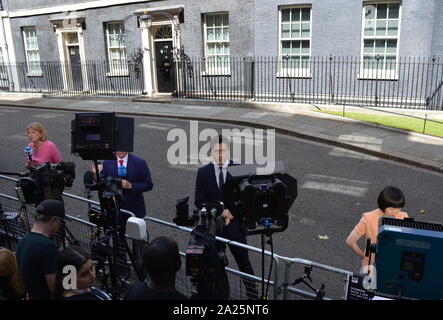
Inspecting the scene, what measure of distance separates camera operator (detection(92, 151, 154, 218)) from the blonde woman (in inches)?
70.9

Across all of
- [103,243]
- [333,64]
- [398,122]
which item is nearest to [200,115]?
[333,64]

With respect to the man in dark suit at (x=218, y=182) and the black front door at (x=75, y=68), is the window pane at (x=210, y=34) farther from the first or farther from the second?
the man in dark suit at (x=218, y=182)

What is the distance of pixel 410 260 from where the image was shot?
2680 mm

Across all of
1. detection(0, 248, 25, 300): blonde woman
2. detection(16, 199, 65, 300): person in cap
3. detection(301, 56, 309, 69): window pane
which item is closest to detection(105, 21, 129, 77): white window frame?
detection(301, 56, 309, 69): window pane

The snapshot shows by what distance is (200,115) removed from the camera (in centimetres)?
1642

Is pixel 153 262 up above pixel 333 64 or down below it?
below

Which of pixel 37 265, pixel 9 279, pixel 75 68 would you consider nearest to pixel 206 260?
pixel 37 265

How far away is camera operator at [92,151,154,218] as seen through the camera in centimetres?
562

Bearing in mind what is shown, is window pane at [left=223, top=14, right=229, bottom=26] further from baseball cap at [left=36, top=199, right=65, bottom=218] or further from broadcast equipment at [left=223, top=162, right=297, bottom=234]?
broadcast equipment at [left=223, top=162, right=297, bottom=234]

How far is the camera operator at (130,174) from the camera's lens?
562 centimetres

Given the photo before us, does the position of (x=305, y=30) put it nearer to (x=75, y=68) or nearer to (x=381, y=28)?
(x=381, y=28)
